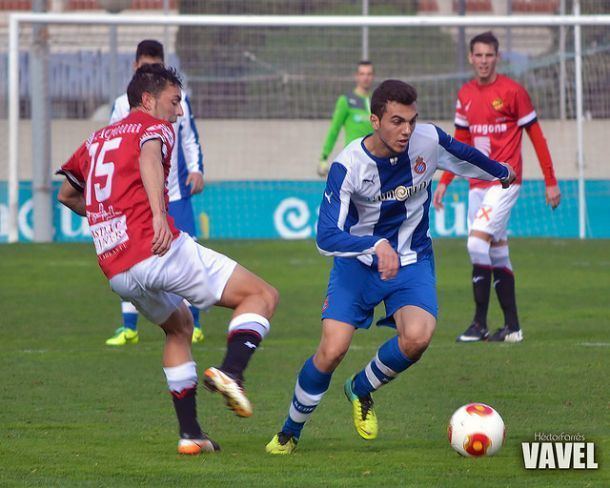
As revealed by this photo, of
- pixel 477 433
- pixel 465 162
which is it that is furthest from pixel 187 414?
pixel 465 162

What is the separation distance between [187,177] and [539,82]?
490 inches

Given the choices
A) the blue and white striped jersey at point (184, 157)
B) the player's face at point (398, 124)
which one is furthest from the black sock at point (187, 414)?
the blue and white striped jersey at point (184, 157)

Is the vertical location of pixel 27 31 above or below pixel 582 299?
above

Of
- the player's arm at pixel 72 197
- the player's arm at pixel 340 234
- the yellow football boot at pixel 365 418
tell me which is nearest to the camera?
the player's arm at pixel 340 234

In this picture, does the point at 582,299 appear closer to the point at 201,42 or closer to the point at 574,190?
the point at 574,190

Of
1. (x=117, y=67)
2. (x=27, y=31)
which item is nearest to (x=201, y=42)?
(x=117, y=67)

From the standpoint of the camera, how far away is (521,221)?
65.9 ft

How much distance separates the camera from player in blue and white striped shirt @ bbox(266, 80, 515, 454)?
5980mm

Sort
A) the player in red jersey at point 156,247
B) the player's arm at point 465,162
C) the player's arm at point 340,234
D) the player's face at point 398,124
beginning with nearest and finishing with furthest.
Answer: the player's arm at point 340,234, the player in red jersey at point 156,247, the player's face at point 398,124, the player's arm at point 465,162

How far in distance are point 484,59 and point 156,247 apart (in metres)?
4.90

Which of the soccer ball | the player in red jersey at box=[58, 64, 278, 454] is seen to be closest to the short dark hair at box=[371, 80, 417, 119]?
the player in red jersey at box=[58, 64, 278, 454]

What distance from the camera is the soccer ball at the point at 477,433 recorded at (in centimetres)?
564

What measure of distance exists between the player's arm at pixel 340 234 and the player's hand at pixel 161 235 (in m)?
0.74

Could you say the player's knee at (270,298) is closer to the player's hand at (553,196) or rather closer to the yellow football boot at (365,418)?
the yellow football boot at (365,418)
